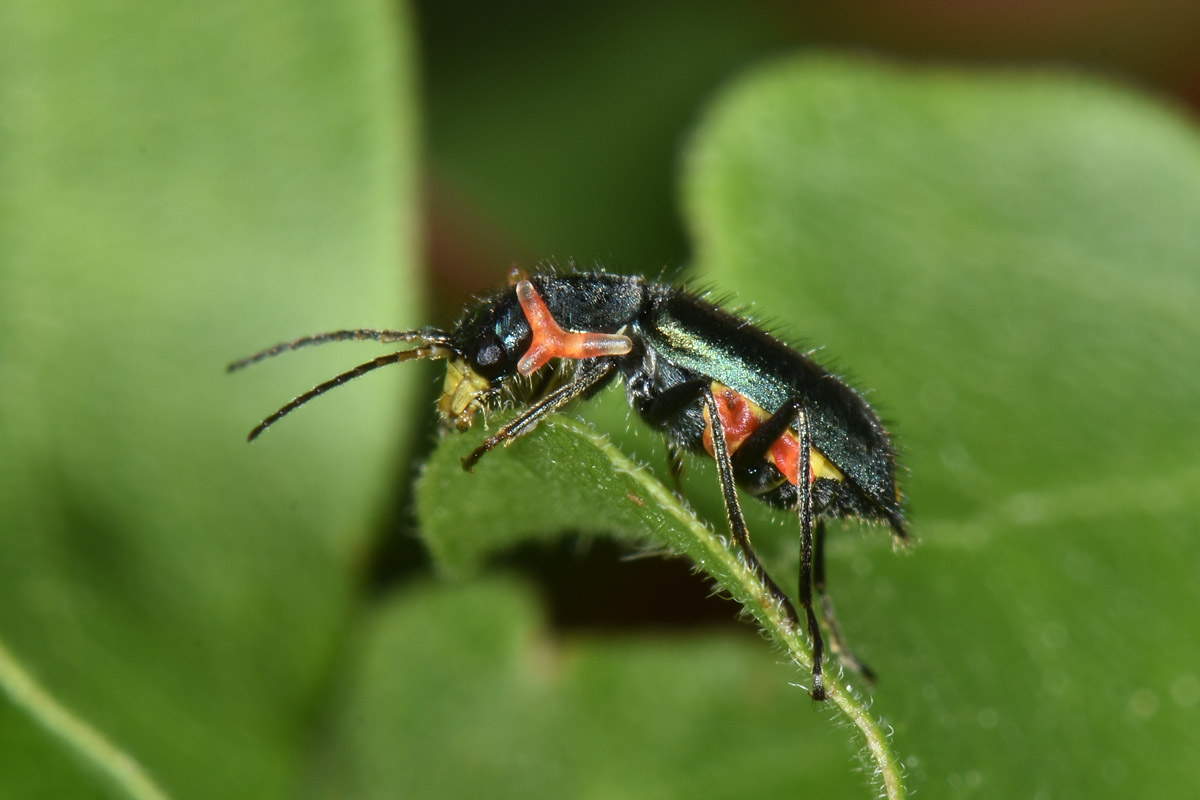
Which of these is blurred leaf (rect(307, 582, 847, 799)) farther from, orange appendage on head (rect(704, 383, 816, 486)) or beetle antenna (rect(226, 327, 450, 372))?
beetle antenna (rect(226, 327, 450, 372))

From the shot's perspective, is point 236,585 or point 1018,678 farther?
point 236,585

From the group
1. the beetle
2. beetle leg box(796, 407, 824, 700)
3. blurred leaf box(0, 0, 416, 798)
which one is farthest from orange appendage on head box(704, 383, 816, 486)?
blurred leaf box(0, 0, 416, 798)

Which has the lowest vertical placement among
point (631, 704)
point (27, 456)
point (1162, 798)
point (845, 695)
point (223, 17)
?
point (631, 704)

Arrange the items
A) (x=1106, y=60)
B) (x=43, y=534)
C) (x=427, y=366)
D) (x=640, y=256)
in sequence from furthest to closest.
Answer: (x=1106, y=60) < (x=640, y=256) < (x=427, y=366) < (x=43, y=534)

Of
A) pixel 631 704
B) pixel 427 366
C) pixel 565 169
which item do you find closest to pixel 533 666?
pixel 631 704

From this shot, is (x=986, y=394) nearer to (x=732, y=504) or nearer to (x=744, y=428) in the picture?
(x=744, y=428)

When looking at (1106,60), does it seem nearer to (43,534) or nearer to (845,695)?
(845,695)

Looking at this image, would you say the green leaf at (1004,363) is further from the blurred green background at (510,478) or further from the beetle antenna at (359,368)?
the beetle antenna at (359,368)

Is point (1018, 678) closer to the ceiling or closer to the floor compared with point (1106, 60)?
closer to the floor
